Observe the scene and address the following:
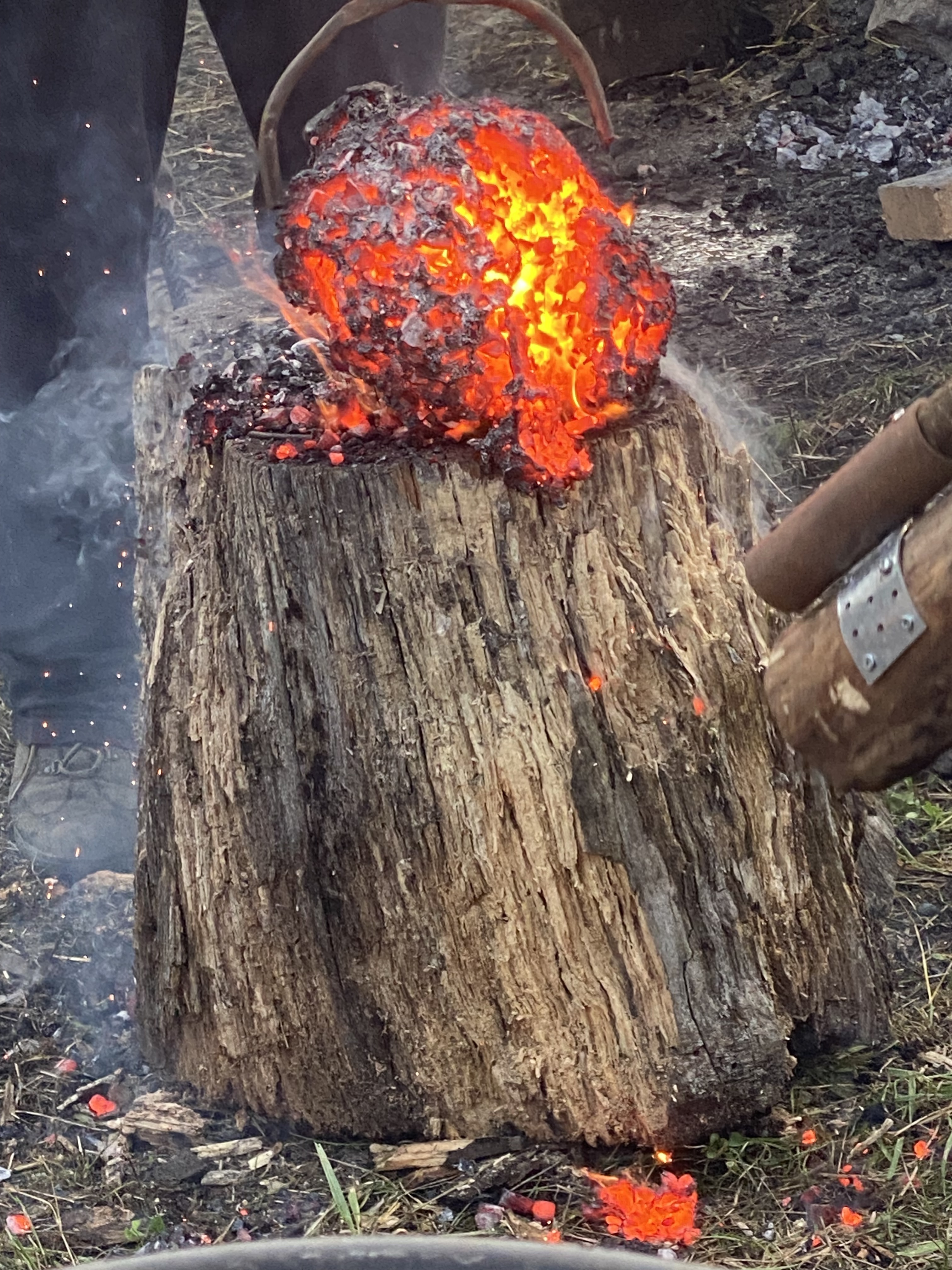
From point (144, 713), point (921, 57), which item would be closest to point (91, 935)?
point (144, 713)

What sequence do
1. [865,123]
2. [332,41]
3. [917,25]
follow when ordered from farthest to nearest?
[917,25]
[865,123]
[332,41]

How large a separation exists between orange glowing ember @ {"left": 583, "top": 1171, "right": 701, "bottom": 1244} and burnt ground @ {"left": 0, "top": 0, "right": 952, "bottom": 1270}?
3 cm

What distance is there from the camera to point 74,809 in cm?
333

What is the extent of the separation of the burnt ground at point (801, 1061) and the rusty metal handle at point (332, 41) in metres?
1.62

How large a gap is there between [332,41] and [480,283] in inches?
20.4

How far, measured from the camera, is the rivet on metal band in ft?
4.31

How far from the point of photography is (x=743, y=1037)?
2.26 meters

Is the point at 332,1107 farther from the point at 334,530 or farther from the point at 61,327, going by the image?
the point at 61,327

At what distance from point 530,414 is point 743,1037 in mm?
1092

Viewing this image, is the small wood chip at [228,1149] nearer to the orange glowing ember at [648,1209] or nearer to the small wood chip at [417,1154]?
the small wood chip at [417,1154]

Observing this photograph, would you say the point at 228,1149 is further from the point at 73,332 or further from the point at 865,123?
the point at 865,123

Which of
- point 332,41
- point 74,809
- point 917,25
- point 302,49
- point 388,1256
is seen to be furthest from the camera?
point 917,25

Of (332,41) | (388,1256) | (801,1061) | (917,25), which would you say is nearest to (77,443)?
Result: (332,41)

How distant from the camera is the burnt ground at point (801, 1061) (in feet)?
7.23
